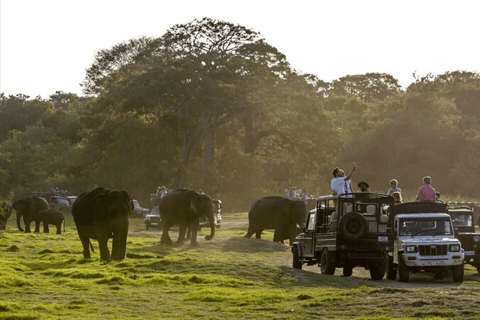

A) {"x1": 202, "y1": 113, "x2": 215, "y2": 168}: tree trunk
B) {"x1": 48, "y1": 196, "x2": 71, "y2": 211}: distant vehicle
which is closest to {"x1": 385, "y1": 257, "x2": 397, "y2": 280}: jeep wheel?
{"x1": 48, "y1": 196, "x2": 71, "y2": 211}: distant vehicle

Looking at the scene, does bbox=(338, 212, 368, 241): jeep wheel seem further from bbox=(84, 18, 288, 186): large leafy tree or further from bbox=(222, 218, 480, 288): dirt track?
A: bbox=(84, 18, 288, 186): large leafy tree

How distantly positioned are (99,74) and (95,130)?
3998cm

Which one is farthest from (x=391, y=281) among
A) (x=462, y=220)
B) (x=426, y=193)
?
(x=462, y=220)

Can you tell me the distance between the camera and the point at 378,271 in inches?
1118

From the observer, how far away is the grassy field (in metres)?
19.0

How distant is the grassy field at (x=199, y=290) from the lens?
19000mm

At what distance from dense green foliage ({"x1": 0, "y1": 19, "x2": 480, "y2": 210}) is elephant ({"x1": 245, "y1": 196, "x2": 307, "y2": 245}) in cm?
3768

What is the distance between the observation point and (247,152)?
9006cm

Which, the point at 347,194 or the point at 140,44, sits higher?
the point at 140,44

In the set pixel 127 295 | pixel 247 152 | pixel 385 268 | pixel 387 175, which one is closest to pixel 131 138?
pixel 247 152

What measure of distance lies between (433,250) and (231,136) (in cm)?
6205

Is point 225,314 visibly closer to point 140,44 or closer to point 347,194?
point 347,194

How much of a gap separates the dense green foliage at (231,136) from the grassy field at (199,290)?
4724 cm

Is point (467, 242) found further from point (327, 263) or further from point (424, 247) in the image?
point (327, 263)
